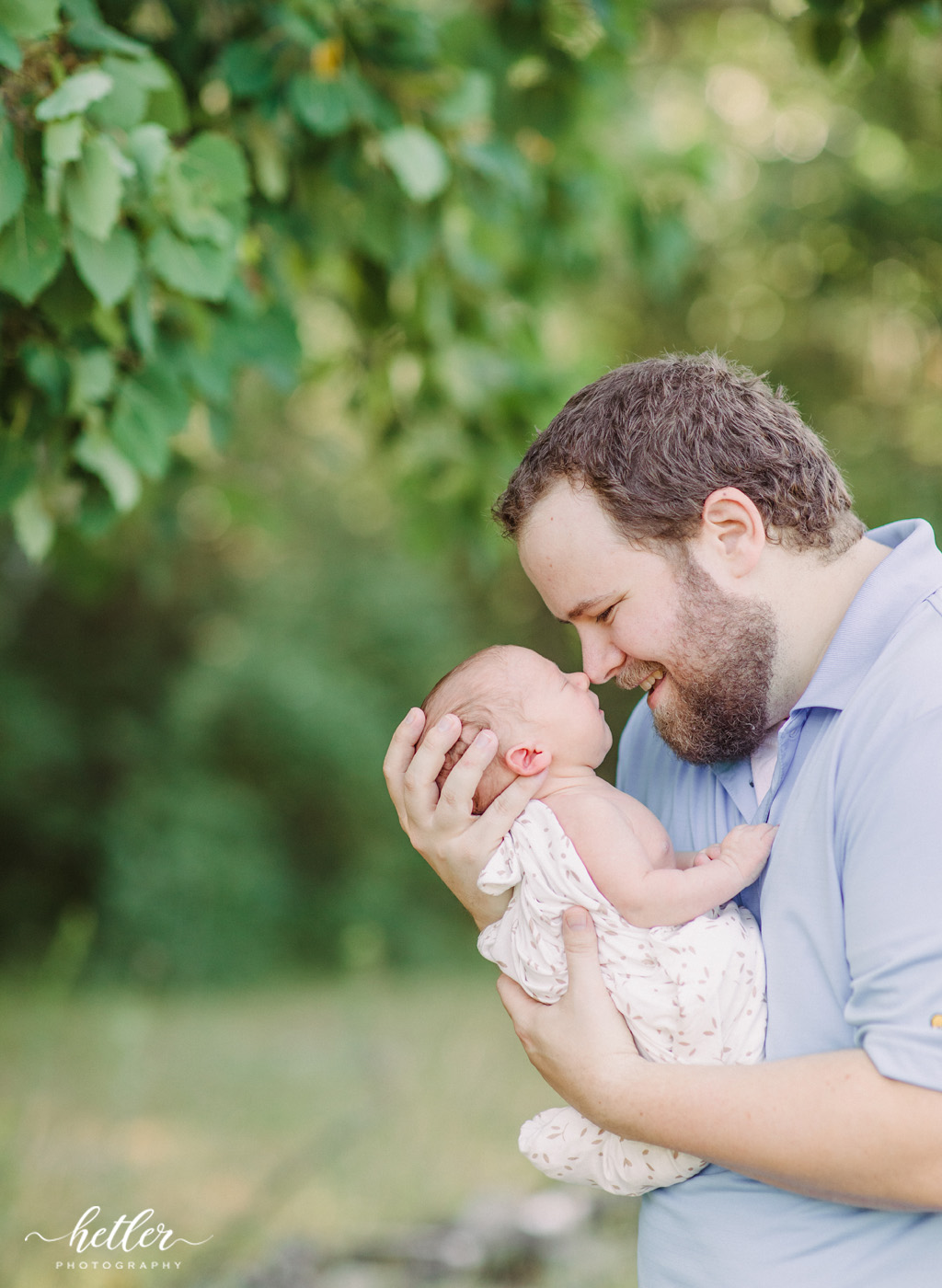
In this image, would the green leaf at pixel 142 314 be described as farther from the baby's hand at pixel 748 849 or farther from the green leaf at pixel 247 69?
the baby's hand at pixel 748 849

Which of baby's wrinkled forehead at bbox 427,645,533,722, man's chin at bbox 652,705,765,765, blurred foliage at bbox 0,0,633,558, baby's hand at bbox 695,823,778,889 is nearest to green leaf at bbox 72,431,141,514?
blurred foliage at bbox 0,0,633,558

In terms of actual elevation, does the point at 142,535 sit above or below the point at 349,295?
below

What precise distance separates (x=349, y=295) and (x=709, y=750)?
2.23 metres

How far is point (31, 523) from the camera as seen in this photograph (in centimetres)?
234

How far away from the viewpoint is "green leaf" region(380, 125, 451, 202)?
244 cm

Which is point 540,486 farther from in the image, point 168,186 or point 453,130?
point 453,130

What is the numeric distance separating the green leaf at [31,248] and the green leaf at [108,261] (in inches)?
1.4

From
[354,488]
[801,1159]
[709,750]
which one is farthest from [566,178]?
[354,488]

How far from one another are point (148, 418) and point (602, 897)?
49.4 inches

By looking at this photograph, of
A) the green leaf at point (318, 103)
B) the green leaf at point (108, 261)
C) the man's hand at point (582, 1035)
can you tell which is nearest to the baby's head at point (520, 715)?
the man's hand at point (582, 1035)

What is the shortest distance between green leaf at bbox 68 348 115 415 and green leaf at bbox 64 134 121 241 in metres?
0.38

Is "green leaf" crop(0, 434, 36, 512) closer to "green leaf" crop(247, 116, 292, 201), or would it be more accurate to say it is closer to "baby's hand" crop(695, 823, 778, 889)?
"green leaf" crop(247, 116, 292, 201)

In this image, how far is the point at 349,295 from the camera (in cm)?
349

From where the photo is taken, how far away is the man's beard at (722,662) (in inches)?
66.6
